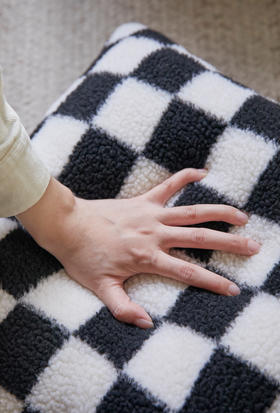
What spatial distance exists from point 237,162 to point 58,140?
0.82ft

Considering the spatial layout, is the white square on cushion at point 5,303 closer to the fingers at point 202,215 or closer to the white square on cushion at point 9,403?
the white square on cushion at point 9,403

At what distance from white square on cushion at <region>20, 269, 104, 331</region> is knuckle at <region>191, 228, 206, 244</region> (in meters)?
0.14

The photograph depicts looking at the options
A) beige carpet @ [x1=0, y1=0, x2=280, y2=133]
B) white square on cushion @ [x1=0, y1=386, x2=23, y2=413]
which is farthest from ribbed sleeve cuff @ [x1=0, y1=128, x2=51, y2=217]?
beige carpet @ [x1=0, y1=0, x2=280, y2=133]

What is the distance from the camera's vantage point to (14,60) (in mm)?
1054

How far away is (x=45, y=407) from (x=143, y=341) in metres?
0.13

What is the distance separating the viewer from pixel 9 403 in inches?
20.8

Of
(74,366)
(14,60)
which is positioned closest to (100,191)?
(74,366)

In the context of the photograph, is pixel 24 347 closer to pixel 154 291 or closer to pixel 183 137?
pixel 154 291

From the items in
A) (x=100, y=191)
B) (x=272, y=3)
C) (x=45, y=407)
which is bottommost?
(x=45, y=407)

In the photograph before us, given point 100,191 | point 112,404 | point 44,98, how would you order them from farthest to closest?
1. point 44,98
2. point 100,191
3. point 112,404

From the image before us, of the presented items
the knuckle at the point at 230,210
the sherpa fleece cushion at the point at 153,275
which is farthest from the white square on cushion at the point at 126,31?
the knuckle at the point at 230,210

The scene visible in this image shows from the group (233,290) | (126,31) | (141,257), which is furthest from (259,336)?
(126,31)

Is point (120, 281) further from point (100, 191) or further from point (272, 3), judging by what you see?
point (272, 3)

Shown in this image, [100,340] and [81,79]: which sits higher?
[81,79]
